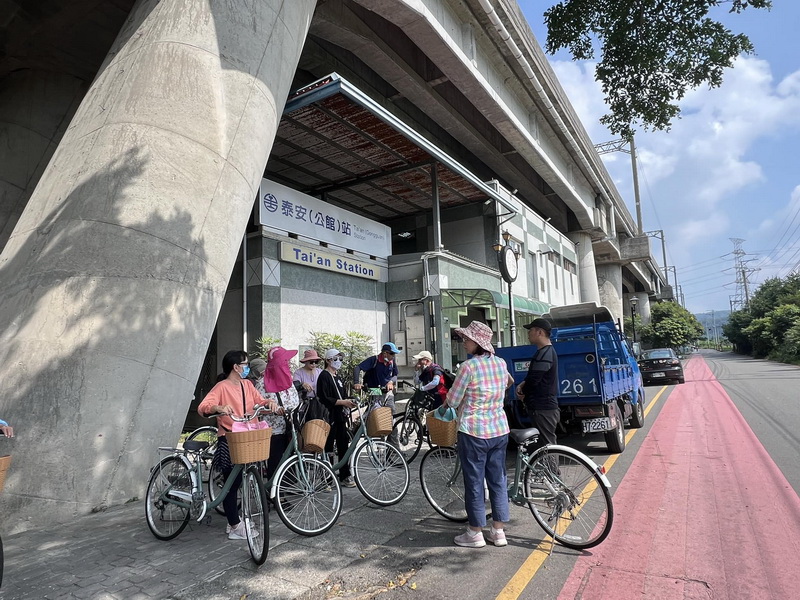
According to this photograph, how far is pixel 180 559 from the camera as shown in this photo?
417 centimetres

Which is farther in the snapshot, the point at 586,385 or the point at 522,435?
the point at 586,385

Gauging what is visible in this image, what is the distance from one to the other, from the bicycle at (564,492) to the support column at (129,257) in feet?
14.2

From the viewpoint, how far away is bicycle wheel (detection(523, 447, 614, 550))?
4082 mm

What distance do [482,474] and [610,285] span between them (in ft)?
156

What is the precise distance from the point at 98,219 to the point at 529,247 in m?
23.2

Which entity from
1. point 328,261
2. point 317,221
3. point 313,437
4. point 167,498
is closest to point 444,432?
point 313,437

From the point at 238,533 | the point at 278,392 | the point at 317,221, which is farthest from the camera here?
the point at 317,221

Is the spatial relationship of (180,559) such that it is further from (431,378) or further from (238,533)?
(431,378)

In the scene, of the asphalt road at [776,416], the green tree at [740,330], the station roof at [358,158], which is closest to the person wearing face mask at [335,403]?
the asphalt road at [776,416]

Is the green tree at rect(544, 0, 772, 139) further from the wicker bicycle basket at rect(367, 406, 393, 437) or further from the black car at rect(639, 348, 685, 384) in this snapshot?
the black car at rect(639, 348, 685, 384)

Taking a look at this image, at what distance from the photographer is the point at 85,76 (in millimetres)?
11641

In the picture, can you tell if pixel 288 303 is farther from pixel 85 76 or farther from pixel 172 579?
pixel 172 579

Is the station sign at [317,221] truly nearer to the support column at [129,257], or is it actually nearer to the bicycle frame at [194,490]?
the support column at [129,257]

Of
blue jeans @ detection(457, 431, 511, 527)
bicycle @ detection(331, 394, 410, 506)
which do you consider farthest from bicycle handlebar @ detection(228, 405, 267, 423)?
blue jeans @ detection(457, 431, 511, 527)
